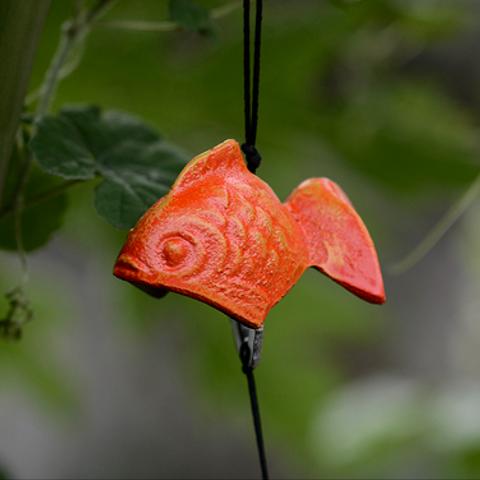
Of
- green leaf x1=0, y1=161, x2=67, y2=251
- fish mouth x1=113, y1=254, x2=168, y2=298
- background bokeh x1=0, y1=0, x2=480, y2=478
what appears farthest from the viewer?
background bokeh x1=0, y1=0, x2=480, y2=478

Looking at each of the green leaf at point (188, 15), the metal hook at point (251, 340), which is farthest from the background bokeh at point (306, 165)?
the metal hook at point (251, 340)

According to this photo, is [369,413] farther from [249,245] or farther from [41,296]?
[249,245]

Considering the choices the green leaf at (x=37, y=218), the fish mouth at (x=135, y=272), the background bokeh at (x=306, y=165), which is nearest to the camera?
the fish mouth at (x=135, y=272)

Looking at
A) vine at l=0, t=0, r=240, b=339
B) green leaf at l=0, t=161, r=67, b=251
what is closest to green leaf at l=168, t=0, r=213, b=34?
vine at l=0, t=0, r=240, b=339

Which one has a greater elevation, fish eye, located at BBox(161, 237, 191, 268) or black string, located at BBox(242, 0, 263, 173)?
black string, located at BBox(242, 0, 263, 173)

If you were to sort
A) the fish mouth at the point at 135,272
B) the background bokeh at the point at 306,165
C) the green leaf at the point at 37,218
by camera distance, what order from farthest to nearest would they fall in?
the background bokeh at the point at 306,165, the green leaf at the point at 37,218, the fish mouth at the point at 135,272

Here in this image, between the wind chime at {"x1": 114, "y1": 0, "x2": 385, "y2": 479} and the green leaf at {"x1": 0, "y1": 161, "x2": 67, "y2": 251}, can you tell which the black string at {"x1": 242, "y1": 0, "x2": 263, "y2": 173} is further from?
the green leaf at {"x1": 0, "y1": 161, "x2": 67, "y2": 251}

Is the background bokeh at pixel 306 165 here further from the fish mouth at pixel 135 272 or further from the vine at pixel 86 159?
the fish mouth at pixel 135 272
